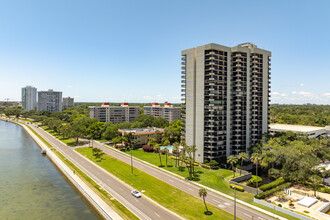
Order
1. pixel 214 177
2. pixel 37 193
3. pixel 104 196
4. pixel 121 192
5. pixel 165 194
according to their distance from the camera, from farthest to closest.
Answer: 1. pixel 214 177
2. pixel 37 193
3. pixel 121 192
4. pixel 165 194
5. pixel 104 196

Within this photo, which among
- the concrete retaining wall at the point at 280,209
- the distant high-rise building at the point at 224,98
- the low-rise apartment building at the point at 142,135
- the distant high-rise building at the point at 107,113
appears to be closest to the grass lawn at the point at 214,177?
the concrete retaining wall at the point at 280,209

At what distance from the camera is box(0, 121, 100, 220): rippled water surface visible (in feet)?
163

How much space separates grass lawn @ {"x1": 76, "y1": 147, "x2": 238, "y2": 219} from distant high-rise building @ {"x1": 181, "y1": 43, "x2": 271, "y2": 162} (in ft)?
104

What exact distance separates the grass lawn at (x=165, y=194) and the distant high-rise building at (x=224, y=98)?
31.8 m

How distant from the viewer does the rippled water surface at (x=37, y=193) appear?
4969 cm

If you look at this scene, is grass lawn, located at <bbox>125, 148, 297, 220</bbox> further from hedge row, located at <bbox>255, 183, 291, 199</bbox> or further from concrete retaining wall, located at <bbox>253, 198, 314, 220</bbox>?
hedge row, located at <bbox>255, 183, 291, 199</bbox>

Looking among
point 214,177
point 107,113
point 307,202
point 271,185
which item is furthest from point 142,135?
point 307,202

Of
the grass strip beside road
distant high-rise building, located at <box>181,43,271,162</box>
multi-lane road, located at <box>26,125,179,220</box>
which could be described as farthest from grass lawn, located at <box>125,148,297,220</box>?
the grass strip beside road

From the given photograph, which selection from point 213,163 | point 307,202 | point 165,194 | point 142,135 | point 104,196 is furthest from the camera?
point 142,135

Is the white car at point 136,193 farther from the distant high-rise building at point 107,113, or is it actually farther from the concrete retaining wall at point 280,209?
the distant high-rise building at point 107,113

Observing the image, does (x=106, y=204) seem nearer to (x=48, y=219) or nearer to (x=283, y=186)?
(x=48, y=219)

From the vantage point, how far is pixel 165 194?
56906mm

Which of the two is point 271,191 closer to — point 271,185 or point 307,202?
point 271,185

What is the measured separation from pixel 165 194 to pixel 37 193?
38958 mm
